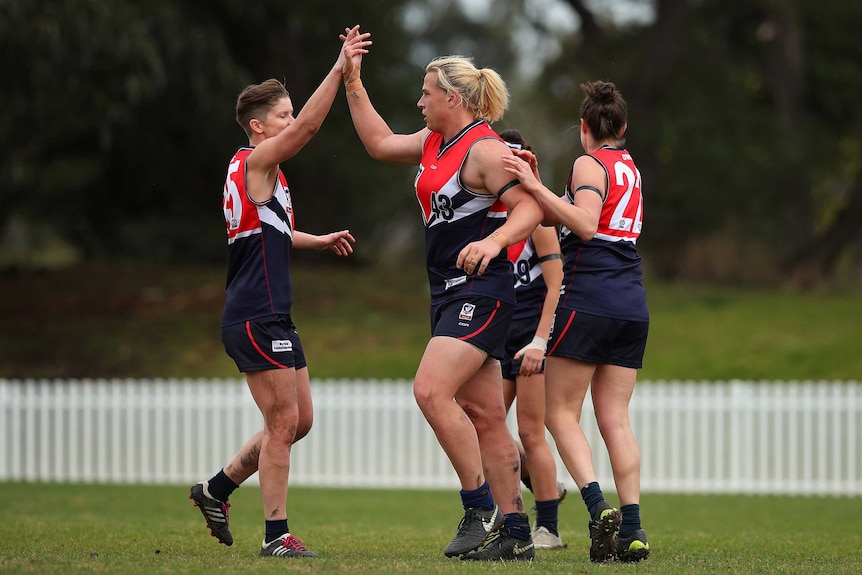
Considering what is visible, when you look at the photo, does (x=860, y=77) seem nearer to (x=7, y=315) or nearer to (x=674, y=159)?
(x=674, y=159)

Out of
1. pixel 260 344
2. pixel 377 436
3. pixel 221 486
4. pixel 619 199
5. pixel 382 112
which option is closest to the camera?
pixel 260 344

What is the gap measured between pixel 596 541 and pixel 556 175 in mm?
25465

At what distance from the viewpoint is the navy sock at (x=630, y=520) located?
228 inches

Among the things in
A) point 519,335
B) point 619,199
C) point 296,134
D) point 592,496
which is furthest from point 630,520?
point 296,134

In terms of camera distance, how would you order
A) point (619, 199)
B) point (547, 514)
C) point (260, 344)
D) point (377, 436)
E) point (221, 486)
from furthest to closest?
point (377, 436)
point (547, 514)
point (221, 486)
point (619, 199)
point (260, 344)

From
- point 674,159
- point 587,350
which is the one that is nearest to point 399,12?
point 674,159

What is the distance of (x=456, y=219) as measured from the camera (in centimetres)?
572

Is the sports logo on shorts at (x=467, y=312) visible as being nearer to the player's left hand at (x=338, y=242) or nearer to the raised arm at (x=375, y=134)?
the raised arm at (x=375, y=134)

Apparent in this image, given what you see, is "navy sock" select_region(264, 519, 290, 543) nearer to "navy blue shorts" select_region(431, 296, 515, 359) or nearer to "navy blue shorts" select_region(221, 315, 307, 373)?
"navy blue shorts" select_region(221, 315, 307, 373)

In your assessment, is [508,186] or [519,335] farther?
[519,335]

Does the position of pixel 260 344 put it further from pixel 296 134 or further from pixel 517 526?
pixel 517 526

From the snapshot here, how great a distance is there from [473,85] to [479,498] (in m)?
2.02

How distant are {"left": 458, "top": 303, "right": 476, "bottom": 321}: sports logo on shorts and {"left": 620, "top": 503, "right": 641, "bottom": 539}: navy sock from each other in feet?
4.08

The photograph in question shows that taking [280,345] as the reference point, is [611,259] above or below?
above
